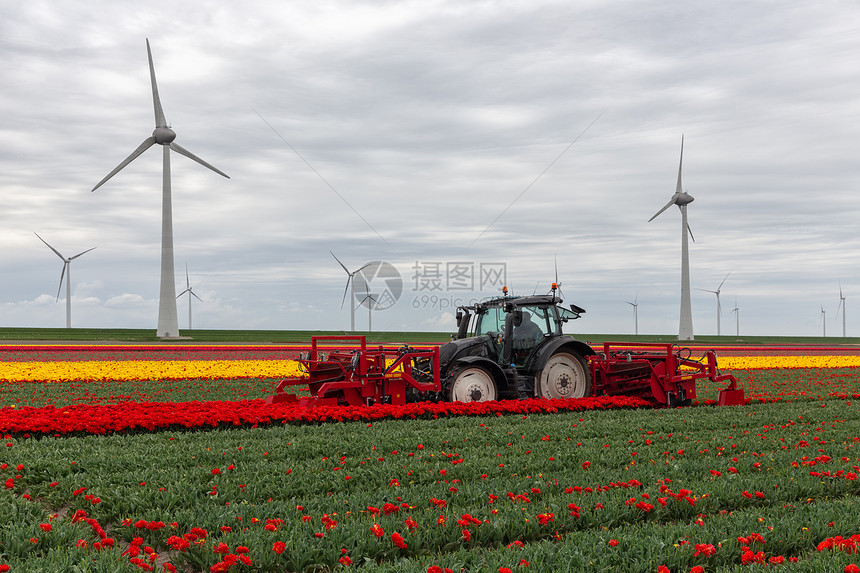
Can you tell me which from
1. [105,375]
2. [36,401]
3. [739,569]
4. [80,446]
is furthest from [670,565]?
[105,375]

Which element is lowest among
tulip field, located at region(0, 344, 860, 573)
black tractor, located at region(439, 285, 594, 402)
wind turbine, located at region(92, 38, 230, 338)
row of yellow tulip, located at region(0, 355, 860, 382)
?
tulip field, located at region(0, 344, 860, 573)

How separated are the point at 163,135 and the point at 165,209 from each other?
4.98 m

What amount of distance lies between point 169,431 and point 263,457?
322 centimetres

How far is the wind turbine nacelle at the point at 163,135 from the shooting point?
49.5 metres

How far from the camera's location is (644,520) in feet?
23.1

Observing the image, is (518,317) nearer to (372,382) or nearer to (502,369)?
(502,369)

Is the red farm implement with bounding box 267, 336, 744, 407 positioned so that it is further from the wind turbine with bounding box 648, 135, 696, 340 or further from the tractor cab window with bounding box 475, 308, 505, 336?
the wind turbine with bounding box 648, 135, 696, 340

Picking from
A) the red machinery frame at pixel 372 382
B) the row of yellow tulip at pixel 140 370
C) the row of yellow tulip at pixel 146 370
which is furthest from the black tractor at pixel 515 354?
the row of yellow tulip at pixel 146 370

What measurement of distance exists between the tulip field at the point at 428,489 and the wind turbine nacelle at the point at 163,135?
129ft

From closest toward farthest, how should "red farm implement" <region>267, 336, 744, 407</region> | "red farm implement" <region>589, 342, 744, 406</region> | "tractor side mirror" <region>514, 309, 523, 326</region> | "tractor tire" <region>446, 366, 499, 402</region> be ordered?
"red farm implement" <region>267, 336, 744, 407</region> → "tractor tire" <region>446, 366, 499, 402</region> → "tractor side mirror" <region>514, 309, 523, 326</region> → "red farm implement" <region>589, 342, 744, 406</region>

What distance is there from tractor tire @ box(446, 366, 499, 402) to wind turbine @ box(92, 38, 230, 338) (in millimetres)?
36647

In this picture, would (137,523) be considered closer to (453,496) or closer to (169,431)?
(453,496)

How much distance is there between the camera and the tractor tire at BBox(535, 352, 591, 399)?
15352 millimetres

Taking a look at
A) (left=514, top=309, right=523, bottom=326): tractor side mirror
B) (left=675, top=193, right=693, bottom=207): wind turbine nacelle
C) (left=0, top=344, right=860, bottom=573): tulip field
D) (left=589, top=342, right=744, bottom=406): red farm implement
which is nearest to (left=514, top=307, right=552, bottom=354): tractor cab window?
(left=514, top=309, right=523, bottom=326): tractor side mirror
